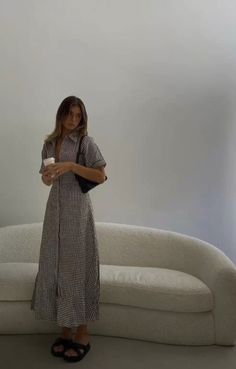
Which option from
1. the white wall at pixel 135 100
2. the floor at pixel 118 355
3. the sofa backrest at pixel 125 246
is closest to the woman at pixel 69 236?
the floor at pixel 118 355

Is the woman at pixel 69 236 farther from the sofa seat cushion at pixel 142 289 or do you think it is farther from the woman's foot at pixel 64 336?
the sofa seat cushion at pixel 142 289

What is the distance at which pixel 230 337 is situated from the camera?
7.72 feet

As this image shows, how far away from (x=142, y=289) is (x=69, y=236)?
63cm

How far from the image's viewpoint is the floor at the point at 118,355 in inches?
84.6

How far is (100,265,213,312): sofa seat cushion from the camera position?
234 centimetres

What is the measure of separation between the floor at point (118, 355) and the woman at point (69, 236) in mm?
132

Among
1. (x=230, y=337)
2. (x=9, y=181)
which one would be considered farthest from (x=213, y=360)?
(x=9, y=181)

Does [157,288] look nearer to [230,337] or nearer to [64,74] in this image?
[230,337]

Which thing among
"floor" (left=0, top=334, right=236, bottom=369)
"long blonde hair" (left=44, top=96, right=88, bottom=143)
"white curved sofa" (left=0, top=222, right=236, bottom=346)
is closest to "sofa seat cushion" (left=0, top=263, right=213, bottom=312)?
"white curved sofa" (left=0, top=222, right=236, bottom=346)

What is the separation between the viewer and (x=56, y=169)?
202cm

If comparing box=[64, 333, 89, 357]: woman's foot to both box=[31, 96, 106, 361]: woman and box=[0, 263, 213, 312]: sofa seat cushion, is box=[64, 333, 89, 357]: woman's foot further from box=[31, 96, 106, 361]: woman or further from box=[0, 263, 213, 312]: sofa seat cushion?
box=[0, 263, 213, 312]: sofa seat cushion

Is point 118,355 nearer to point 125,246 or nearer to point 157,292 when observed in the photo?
point 157,292

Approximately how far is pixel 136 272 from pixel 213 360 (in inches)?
27.9

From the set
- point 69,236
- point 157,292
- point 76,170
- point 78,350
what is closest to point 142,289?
point 157,292
